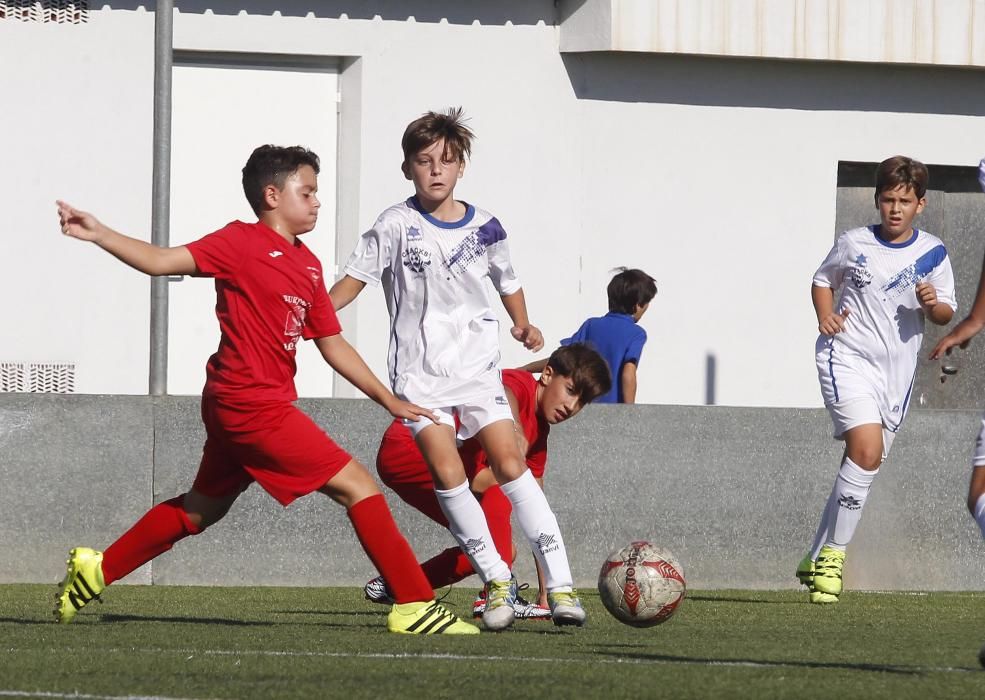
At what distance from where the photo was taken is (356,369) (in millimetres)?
6887

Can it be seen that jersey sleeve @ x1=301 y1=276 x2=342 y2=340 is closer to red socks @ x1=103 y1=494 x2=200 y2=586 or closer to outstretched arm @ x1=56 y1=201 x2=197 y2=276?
outstretched arm @ x1=56 y1=201 x2=197 y2=276

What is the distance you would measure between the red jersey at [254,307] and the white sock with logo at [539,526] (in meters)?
1.01

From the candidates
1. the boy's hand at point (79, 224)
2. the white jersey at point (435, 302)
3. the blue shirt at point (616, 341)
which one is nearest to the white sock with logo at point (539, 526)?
the white jersey at point (435, 302)

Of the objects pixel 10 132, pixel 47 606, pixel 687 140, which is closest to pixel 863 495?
pixel 47 606

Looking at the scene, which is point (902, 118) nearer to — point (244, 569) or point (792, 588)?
point (792, 588)

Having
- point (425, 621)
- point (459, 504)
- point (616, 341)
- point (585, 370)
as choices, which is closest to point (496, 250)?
point (585, 370)

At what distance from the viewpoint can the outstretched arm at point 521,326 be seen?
25.0 feet

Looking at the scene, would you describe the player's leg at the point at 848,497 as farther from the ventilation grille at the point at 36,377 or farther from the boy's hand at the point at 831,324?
the ventilation grille at the point at 36,377

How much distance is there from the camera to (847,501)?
366 inches

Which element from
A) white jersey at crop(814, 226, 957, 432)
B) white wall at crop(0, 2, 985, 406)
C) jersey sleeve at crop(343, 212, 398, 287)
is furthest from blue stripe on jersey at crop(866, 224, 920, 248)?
white wall at crop(0, 2, 985, 406)

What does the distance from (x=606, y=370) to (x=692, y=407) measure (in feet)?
11.2

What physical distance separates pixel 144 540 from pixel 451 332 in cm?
141

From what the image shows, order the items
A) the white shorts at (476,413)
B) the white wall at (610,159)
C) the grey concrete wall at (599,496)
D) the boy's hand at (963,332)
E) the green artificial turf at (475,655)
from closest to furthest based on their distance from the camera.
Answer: the green artificial turf at (475,655) → the boy's hand at (963,332) → the white shorts at (476,413) → the grey concrete wall at (599,496) → the white wall at (610,159)

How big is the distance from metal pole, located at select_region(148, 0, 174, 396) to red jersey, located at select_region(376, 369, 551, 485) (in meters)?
2.65
